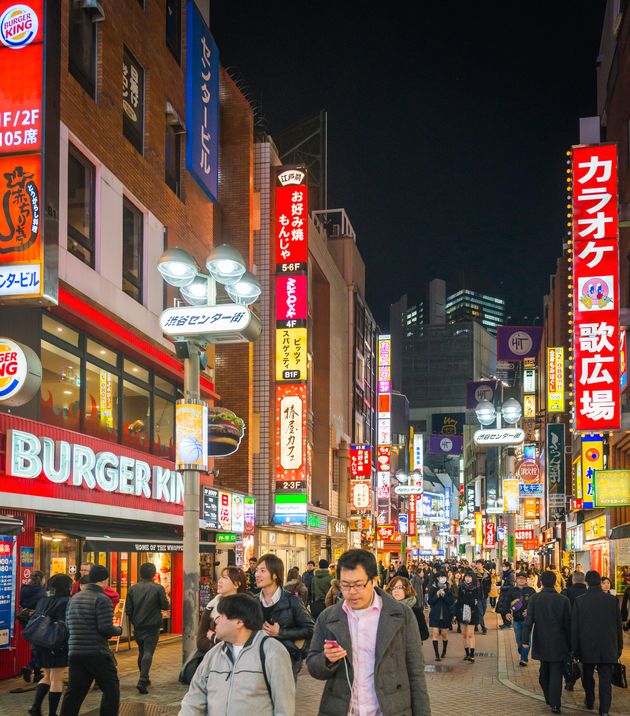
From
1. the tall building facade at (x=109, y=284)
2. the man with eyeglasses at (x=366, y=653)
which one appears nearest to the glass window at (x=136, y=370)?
the tall building facade at (x=109, y=284)

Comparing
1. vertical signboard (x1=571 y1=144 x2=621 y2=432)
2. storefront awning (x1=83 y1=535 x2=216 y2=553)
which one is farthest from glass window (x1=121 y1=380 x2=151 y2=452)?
vertical signboard (x1=571 y1=144 x2=621 y2=432)

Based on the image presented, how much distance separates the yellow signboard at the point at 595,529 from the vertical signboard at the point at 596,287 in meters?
16.6

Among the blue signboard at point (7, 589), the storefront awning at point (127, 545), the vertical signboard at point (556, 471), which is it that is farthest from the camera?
the vertical signboard at point (556, 471)

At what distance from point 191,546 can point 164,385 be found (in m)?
11.4

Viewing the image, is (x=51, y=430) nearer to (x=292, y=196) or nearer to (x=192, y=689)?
(x=192, y=689)

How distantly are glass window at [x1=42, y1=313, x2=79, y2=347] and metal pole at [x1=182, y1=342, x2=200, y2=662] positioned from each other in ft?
14.7

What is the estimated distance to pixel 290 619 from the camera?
877cm

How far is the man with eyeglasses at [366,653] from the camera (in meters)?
5.61

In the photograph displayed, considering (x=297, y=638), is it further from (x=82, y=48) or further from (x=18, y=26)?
(x=82, y=48)

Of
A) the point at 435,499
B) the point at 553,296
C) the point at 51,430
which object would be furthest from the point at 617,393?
the point at 435,499

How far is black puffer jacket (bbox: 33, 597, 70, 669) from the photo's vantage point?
11422 mm

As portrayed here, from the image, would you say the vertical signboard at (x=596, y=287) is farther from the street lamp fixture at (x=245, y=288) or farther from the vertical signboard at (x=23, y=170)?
the vertical signboard at (x=23, y=170)

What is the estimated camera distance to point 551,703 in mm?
13008

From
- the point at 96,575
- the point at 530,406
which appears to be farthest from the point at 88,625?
the point at 530,406
